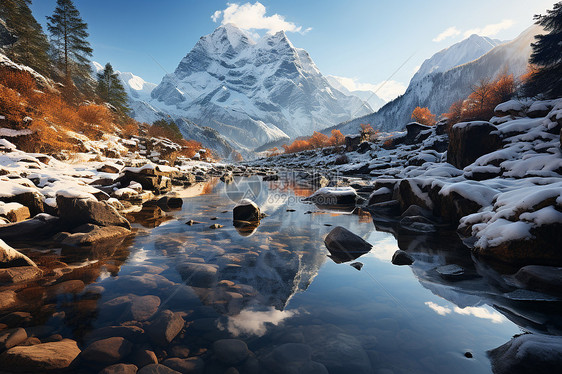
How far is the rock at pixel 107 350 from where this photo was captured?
2.65 meters

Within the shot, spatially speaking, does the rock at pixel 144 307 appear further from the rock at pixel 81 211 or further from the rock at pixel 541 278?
the rock at pixel 541 278

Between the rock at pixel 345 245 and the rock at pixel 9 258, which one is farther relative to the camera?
the rock at pixel 345 245

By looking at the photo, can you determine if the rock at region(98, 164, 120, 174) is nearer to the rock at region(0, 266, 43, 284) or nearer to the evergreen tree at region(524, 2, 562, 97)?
the rock at region(0, 266, 43, 284)

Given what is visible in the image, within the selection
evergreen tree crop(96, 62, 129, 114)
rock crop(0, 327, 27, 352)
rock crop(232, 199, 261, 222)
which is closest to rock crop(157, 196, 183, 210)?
rock crop(232, 199, 261, 222)

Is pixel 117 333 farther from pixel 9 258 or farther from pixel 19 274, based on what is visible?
pixel 9 258

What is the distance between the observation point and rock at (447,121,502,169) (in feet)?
47.7

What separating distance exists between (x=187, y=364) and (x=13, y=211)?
887cm

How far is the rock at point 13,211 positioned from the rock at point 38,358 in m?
7.42

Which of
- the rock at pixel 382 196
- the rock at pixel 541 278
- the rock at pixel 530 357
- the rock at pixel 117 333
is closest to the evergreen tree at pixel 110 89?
the rock at pixel 382 196

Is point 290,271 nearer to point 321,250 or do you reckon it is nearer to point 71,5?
point 321,250

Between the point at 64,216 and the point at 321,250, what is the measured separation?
25.7ft

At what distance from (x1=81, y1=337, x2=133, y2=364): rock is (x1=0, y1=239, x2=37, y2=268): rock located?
3.35m

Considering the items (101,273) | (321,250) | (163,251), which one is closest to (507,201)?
(321,250)

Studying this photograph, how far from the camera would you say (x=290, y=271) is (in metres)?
5.41
